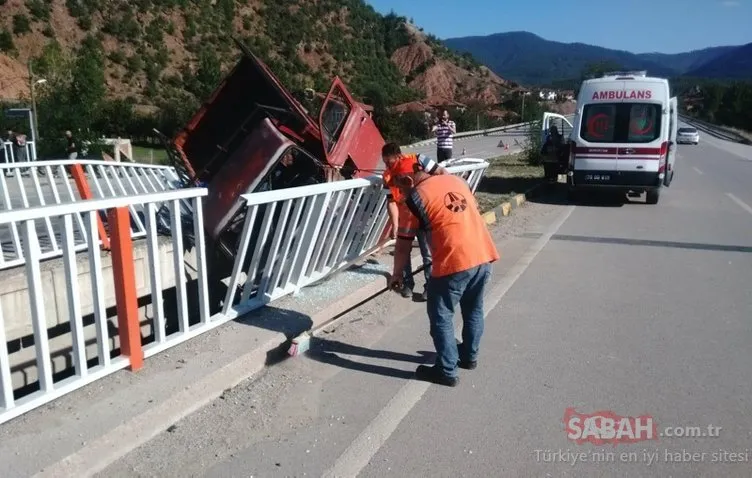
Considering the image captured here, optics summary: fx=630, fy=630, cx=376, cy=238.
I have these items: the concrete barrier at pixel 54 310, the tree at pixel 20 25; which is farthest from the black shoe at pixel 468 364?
the tree at pixel 20 25

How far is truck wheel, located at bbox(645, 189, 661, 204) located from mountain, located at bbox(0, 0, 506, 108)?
57.3ft

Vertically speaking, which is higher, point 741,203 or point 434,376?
point 434,376

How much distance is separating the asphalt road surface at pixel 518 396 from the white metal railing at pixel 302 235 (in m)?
0.66

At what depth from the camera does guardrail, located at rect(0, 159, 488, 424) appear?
11.2 feet

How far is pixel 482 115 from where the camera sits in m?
60.2

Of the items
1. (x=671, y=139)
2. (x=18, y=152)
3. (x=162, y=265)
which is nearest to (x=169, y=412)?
(x=162, y=265)

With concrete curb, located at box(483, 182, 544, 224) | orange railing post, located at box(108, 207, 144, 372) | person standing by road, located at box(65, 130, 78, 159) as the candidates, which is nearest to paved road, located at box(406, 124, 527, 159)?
concrete curb, located at box(483, 182, 544, 224)

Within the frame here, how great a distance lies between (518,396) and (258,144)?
3769 mm

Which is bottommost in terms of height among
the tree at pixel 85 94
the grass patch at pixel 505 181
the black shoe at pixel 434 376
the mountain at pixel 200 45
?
the grass patch at pixel 505 181

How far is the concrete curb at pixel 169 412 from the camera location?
3.07 meters

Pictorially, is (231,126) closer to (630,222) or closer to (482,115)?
(630,222)

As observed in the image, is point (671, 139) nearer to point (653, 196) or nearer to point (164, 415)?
point (653, 196)

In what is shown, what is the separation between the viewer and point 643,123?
12711 millimetres

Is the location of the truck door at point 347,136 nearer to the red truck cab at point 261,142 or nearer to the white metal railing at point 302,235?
the red truck cab at point 261,142
